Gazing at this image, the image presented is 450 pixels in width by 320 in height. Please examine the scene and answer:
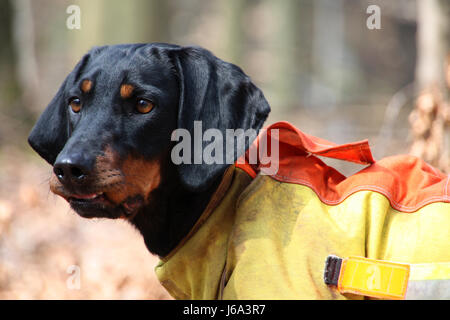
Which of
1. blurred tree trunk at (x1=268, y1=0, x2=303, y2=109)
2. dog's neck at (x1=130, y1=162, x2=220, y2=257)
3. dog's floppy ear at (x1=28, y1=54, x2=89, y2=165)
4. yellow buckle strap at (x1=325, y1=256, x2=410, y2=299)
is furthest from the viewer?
blurred tree trunk at (x1=268, y1=0, x2=303, y2=109)

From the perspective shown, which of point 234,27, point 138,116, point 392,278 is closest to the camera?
point 392,278

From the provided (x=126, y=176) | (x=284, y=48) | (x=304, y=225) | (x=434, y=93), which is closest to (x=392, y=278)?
(x=304, y=225)

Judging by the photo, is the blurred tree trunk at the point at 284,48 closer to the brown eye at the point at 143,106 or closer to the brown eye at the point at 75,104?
the brown eye at the point at 75,104

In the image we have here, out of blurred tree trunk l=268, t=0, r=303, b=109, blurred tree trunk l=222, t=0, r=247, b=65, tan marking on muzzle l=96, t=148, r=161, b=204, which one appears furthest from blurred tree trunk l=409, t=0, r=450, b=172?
blurred tree trunk l=268, t=0, r=303, b=109

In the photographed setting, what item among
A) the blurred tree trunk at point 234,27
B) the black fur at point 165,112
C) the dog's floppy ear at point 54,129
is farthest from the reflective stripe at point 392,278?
the blurred tree trunk at point 234,27

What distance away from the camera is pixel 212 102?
273 cm

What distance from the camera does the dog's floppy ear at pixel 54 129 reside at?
300cm

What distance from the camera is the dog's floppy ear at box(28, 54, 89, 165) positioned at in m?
3.00

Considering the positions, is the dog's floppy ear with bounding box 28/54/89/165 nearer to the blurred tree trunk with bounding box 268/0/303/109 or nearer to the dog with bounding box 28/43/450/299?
the dog with bounding box 28/43/450/299

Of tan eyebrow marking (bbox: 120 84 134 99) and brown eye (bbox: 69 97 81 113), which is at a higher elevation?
tan eyebrow marking (bbox: 120 84 134 99)

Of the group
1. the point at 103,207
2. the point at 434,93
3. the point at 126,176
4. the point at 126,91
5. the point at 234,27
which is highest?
the point at 234,27

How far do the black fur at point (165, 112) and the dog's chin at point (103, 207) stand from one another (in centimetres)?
14

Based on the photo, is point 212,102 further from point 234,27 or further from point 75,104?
point 234,27

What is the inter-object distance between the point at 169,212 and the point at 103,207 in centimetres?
38
